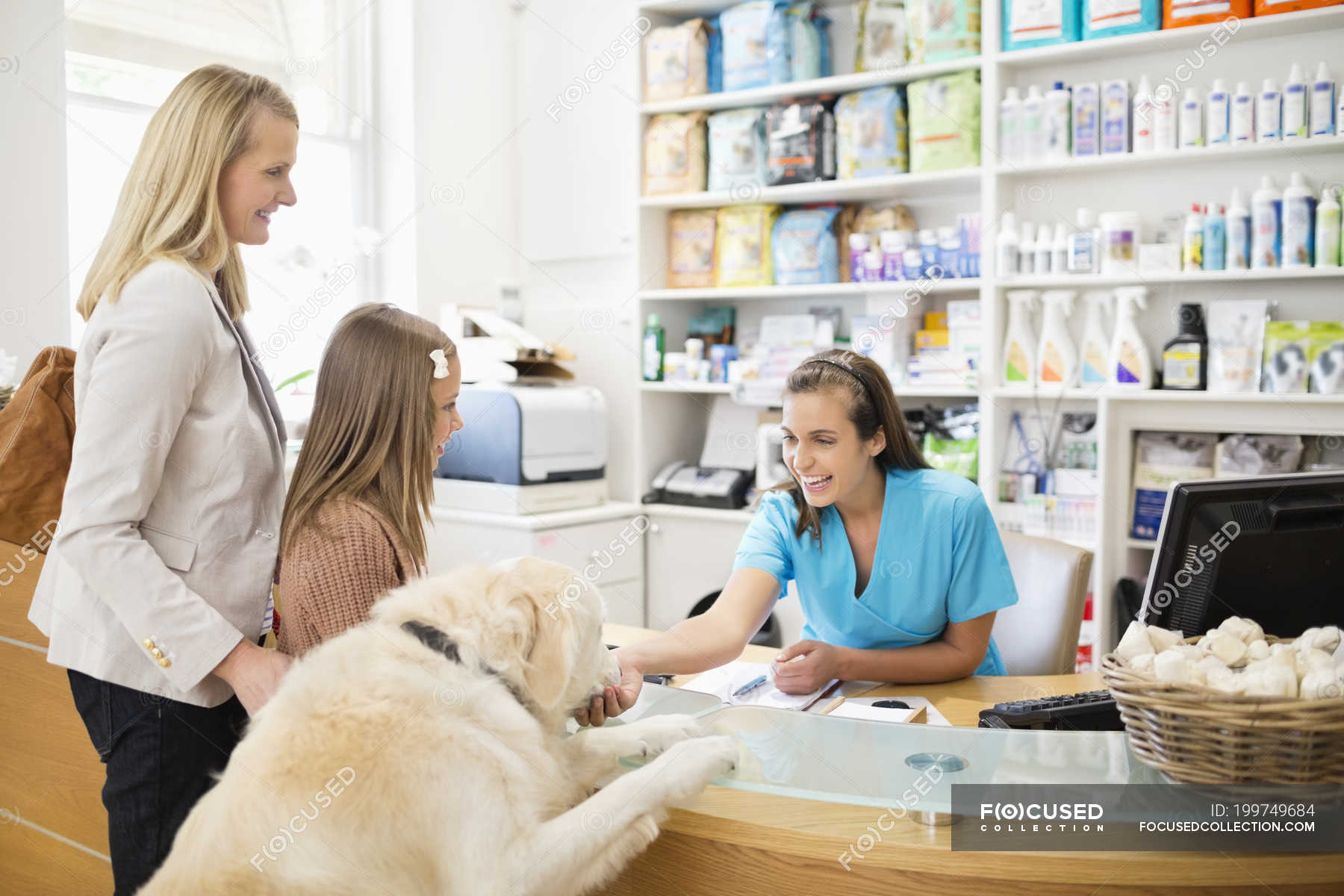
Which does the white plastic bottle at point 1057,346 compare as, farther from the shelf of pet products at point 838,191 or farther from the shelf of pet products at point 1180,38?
the shelf of pet products at point 1180,38

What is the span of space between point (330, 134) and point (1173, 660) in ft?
13.9

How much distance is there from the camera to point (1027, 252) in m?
3.49

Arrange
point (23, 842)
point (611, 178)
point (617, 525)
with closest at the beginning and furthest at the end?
point (23, 842) < point (617, 525) < point (611, 178)

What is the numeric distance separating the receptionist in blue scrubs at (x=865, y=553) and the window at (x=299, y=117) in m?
2.40

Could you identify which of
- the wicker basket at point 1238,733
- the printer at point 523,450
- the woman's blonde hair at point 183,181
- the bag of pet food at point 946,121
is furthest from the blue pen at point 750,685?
the bag of pet food at point 946,121

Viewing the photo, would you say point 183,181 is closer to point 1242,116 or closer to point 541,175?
point 1242,116

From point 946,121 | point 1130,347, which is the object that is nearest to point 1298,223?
point 1130,347

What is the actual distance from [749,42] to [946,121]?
2.91 feet

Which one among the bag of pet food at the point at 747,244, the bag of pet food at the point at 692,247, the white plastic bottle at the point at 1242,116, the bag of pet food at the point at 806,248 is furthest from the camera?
the bag of pet food at the point at 692,247

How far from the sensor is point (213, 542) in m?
1.40

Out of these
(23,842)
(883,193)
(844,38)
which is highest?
(844,38)

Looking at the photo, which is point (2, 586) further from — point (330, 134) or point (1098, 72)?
point (1098, 72)

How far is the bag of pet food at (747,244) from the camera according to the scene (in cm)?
411

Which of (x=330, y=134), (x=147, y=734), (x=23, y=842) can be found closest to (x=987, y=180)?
(x=330, y=134)
